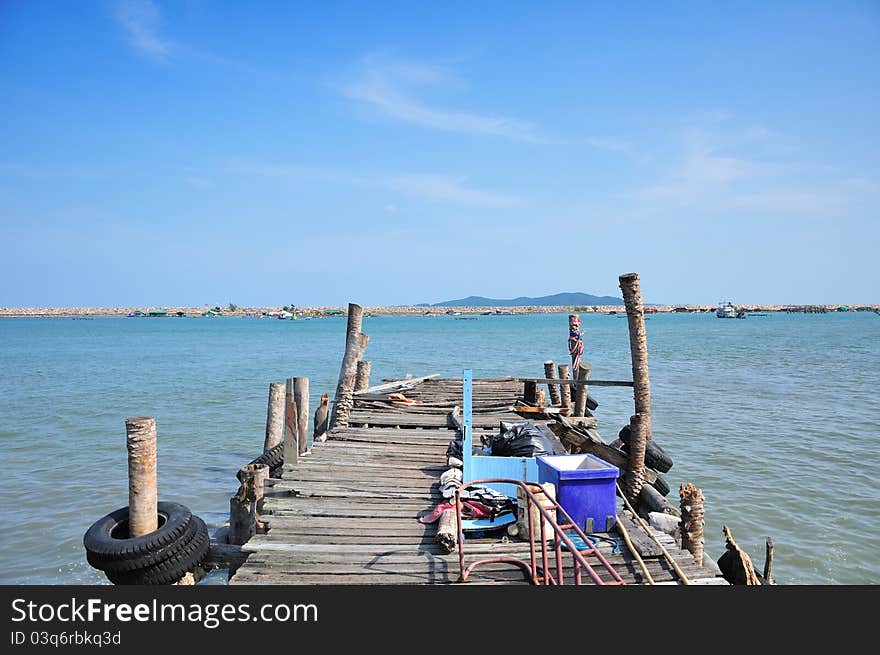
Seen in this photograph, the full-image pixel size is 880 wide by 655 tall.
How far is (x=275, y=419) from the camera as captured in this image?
1320cm

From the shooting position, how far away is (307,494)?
7855 mm

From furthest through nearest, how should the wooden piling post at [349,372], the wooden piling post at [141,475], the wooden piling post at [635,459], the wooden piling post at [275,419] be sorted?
the wooden piling post at [275,419] → the wooden piling post at [349,372] → the wooden piling post at [635,459] → the wooden piling post at [141,475]

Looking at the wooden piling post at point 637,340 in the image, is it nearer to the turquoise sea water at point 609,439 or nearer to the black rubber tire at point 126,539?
the turquoise sea water at point 609,439

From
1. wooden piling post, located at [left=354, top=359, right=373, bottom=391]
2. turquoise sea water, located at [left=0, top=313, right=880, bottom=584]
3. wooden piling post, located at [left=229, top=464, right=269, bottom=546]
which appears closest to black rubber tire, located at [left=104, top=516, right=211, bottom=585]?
wooden piling post, located at [left=229, top=464, right=269, bottom=546]

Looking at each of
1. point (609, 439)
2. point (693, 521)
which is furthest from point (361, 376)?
point (693, 521)

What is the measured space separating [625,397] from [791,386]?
9222mm

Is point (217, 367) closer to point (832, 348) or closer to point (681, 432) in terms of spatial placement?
point (681, 432)

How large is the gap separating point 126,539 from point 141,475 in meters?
0.73

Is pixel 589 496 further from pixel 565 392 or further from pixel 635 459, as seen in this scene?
pixel 565 392

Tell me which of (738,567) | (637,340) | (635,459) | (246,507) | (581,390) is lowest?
(246,507)

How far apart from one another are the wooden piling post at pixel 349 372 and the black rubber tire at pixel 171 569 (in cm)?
579

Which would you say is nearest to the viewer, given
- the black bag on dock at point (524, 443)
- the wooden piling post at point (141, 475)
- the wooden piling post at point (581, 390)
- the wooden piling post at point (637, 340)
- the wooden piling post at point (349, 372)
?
the wooden piling post at point (141, 475)

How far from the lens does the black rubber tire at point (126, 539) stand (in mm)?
6128

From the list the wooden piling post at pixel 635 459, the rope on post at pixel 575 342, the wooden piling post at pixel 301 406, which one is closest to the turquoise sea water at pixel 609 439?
the wooden piling post at pixel 635 459
